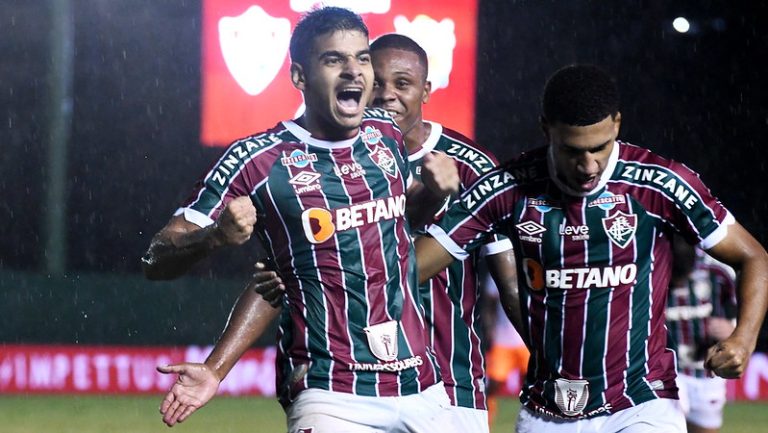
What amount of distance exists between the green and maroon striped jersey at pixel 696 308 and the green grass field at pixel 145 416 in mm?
2315

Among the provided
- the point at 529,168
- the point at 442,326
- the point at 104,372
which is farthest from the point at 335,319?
the point at 104,372

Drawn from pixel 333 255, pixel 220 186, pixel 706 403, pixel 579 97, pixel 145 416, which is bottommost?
pixel 145 416

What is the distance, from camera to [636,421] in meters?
4.31

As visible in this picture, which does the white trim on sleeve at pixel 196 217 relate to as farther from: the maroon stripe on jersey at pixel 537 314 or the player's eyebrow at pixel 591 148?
the player's eyebrow at pixel 591 148

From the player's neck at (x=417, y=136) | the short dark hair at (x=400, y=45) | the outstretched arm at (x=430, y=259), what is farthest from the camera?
the short dark hair at (x=400, y=45)

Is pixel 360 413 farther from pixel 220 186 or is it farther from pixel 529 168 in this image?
pixel 529 168

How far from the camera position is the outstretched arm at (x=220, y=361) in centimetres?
436

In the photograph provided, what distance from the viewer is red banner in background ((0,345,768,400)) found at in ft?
37.0

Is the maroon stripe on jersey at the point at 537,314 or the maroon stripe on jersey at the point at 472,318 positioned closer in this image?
the maroon stripe on jersey at the point at 537,314

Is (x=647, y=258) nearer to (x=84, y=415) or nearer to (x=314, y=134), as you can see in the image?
(x=314, y=134)

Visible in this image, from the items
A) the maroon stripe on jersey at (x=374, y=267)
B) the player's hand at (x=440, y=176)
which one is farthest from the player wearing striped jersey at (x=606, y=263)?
the maroon stripe on jersey at (x=374, y=267)

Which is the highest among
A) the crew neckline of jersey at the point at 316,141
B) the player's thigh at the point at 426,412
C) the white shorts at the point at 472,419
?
the crew neckline of jersey at the point at 316,141

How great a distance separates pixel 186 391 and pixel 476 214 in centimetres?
111

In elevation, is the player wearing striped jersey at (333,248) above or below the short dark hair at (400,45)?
below
